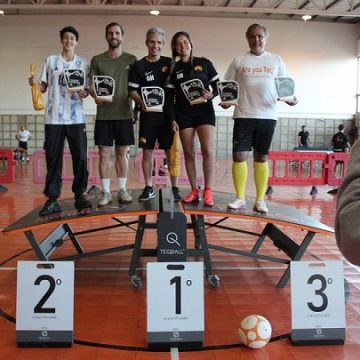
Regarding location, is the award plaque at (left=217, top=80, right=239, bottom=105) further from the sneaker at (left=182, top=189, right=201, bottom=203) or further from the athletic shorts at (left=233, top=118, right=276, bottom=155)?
the sneaker at (left=182, top=189, right=201, bottom=203)

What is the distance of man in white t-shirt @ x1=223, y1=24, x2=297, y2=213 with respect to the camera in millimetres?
4004

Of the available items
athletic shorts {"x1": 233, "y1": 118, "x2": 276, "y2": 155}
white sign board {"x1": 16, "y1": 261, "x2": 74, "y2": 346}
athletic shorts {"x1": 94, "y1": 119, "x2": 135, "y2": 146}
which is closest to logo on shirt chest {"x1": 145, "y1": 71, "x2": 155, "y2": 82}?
athletic shorts {"x1": 94, "y1": 119, "x2": 135, "y2": 146}

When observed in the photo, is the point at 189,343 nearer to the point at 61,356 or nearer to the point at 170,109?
the point at 61,356

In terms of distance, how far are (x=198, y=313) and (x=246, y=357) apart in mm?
370

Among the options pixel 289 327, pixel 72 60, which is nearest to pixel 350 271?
pixel 289 327

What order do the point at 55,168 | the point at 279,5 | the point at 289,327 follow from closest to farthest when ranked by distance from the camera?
the point at 289,327 < the point at 55,168 < the point at 279,5

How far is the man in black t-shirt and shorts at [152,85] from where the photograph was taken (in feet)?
13.5

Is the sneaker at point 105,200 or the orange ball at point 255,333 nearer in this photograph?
the orange ball at point 255,333

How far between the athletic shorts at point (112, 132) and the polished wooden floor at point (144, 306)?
118 cm

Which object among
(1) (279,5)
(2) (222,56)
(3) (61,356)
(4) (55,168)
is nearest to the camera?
(3) (61,356)

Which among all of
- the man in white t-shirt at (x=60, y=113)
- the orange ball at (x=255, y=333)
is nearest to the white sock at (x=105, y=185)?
the man in white t-shirt at (x=60, y=113)

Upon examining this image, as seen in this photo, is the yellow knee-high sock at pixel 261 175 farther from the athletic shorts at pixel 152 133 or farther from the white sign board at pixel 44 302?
the white sign board at pixel 44 302

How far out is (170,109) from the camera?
4.20 metres

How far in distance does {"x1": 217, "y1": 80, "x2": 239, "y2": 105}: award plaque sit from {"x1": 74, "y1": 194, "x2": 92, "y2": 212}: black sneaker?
60.6 inches
